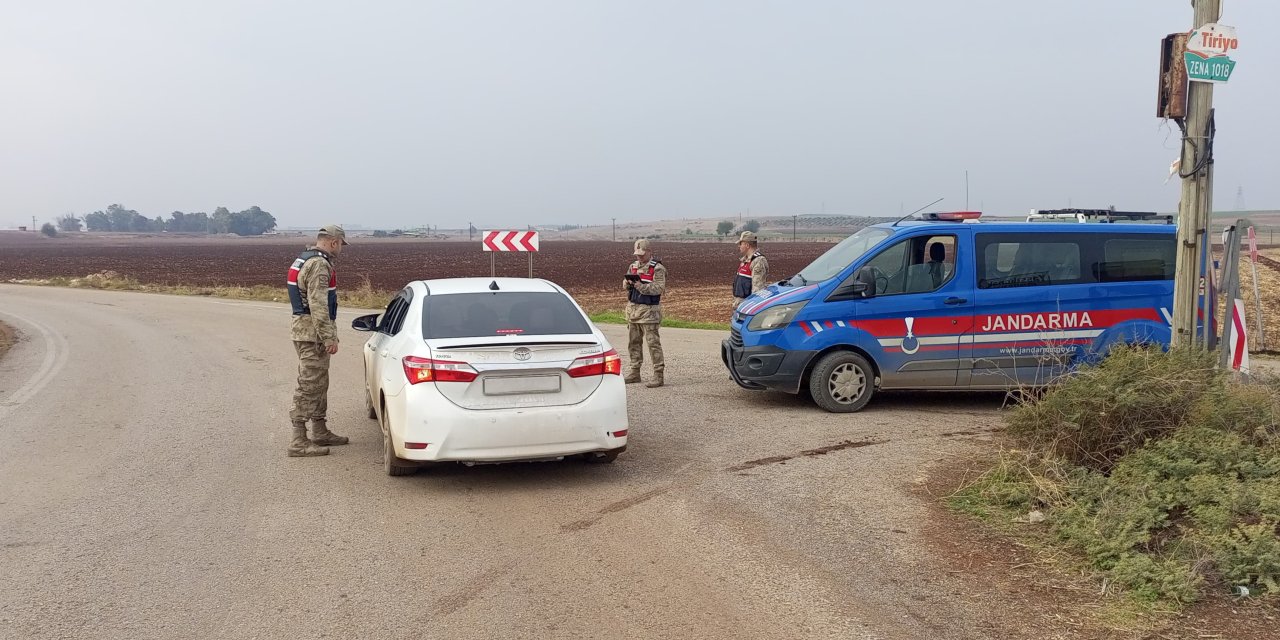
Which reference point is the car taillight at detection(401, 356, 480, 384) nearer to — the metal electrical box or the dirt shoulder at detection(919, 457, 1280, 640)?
the dirt shoulder at detection(919, 457, 1280, 640)

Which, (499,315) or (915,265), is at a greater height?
(915,265)

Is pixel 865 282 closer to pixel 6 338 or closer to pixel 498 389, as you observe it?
pixel 498 389

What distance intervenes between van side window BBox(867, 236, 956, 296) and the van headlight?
80 cm

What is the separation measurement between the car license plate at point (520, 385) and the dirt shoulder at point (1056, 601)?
8.58ft

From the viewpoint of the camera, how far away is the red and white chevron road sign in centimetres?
1683

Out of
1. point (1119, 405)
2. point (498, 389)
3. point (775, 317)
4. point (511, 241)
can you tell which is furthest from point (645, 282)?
point (511, 241)

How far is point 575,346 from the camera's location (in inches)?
264

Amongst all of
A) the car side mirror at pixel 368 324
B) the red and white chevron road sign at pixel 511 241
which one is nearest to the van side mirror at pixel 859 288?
the car side mirror at pixel 368 324

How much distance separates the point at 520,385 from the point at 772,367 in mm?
3476

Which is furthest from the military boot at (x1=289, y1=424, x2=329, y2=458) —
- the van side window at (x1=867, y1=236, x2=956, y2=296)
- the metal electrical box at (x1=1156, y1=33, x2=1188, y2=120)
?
the metal electrical box at (x1=1156, y1=33, x2=1188, y2=120)

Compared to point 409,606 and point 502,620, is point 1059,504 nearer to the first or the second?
point 502,620

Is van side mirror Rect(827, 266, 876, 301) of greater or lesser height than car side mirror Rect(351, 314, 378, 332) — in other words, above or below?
above

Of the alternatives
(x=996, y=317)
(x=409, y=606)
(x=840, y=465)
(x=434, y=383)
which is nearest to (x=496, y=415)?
(x=434, y=383)

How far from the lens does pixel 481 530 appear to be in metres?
5.70
